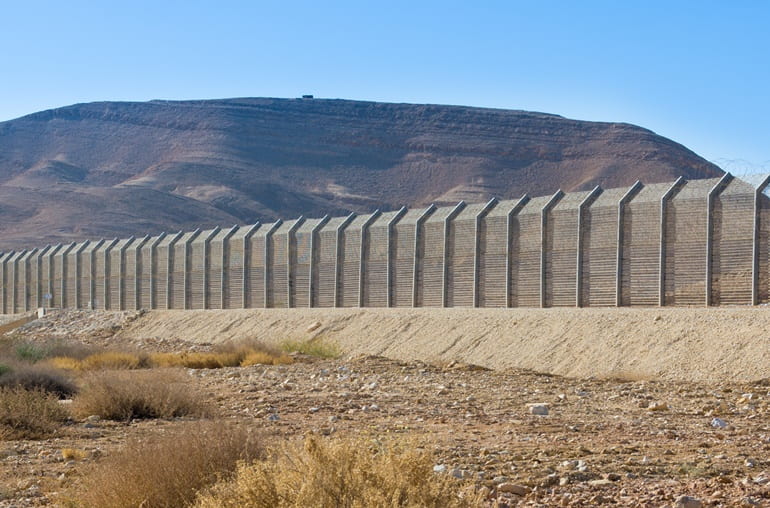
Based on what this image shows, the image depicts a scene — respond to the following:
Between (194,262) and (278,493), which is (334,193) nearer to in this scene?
(194,262)

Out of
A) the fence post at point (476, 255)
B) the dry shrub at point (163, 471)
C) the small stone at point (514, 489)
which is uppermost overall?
the fence post at point (476, 255)

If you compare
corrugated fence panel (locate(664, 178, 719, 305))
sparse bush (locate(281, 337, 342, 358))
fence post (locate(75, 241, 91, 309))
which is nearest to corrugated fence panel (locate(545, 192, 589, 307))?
corrugated fence panel (locate(664, 178, 719, 305))

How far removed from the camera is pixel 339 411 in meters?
15.5

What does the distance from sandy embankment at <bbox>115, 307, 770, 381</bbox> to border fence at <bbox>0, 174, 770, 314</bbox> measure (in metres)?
1.44

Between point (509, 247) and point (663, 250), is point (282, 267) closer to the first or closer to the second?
point (509, 247)

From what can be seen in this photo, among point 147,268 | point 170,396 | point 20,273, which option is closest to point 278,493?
point 170,396

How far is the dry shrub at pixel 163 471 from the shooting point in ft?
25.3

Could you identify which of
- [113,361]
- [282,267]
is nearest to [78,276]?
[282,267]

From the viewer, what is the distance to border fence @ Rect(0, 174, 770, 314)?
25.2 metres

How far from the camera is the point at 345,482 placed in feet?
19.5

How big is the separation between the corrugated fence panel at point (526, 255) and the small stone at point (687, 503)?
70.6 feet

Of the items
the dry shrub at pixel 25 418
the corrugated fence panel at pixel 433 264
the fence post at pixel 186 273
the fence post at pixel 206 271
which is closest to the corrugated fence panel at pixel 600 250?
the corrugated fence panel at pixel 433 264

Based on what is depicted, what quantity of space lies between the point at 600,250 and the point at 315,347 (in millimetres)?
8496

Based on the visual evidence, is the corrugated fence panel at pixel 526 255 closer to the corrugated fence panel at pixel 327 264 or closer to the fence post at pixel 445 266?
the fence post at pixel 445 266
